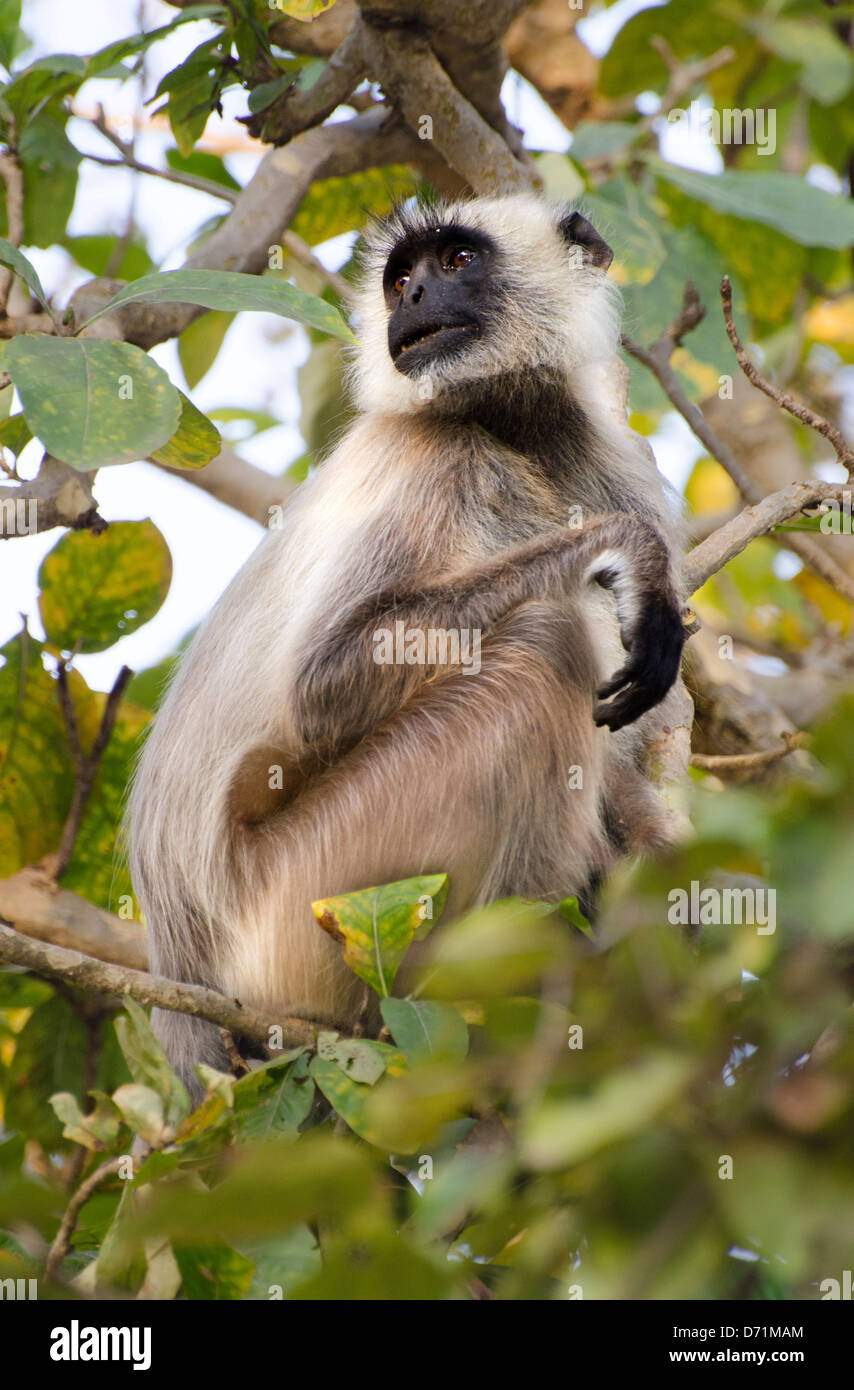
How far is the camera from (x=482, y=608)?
307cm

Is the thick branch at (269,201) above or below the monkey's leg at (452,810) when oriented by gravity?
above

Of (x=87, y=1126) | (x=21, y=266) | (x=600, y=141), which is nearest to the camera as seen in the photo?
(x=87, y=1126)

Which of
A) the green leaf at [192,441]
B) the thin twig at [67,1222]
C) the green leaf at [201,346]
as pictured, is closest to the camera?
the thin twig at [67,1222]

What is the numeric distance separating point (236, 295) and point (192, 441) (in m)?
0.51

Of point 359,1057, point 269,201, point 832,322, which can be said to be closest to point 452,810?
point 359,1057

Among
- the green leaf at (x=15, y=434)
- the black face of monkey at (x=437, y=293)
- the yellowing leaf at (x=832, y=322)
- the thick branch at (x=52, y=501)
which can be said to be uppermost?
the yellowing leaf at (x=832, y=322)

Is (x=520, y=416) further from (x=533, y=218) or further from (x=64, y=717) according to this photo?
(x=64, y=717)

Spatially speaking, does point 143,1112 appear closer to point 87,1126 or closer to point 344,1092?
point 87,1126

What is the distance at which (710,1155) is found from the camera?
869 millimetres

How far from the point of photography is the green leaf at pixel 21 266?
8.08ft

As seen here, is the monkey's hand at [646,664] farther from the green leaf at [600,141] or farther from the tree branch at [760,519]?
the green leaf at [600,141]

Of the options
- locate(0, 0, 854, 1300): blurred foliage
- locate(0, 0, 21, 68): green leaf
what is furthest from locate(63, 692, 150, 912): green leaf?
locate(0, 0, 21, 68): green leaf

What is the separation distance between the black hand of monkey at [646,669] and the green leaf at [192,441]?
39.2 inches

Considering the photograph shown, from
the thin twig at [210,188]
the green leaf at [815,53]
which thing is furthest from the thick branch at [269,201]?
the green leaf at [815,53]
